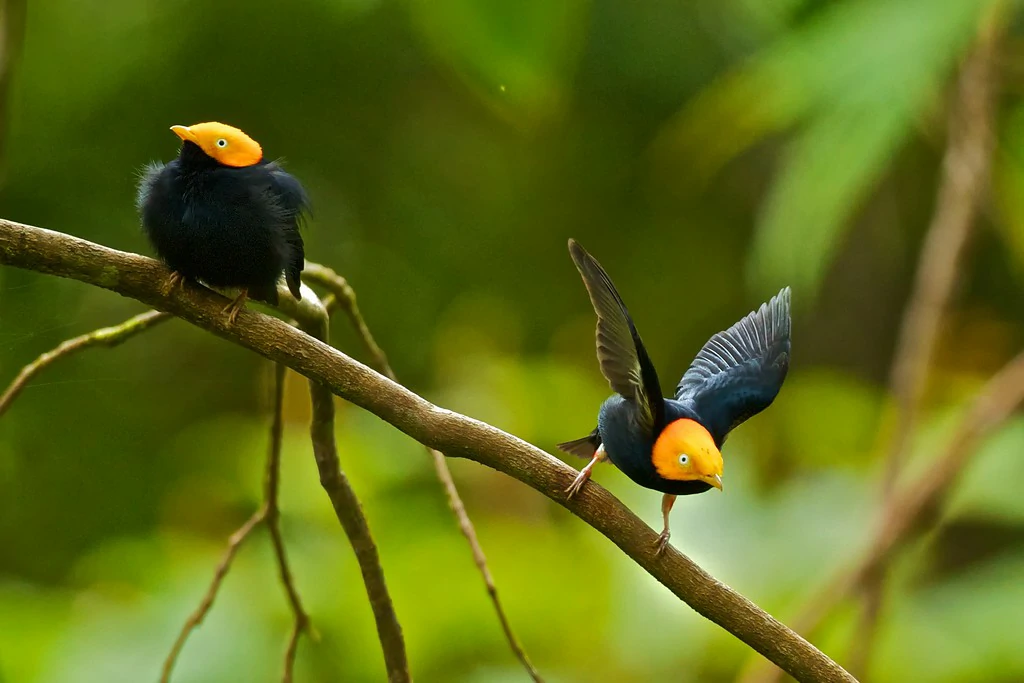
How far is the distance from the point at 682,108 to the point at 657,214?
585mm

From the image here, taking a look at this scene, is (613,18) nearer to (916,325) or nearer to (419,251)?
(419,251)

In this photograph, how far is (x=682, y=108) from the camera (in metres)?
4.47

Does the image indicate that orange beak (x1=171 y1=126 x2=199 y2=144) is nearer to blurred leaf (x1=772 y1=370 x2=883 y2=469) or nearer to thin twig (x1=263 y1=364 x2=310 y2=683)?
thin twig (x1=263 y1=364 x2=310 y2=683)

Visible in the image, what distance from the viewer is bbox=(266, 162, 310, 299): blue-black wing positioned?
1.80 m

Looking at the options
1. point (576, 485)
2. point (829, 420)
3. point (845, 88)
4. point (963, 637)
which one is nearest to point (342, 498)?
point (576, 485)

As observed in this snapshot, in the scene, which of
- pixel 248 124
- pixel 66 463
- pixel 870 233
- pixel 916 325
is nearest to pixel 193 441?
pixel 66 463

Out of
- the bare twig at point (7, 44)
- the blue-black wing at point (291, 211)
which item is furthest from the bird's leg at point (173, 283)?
the bare twig at point (7, 44)

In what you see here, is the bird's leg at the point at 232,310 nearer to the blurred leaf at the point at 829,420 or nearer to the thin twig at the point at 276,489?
the thin twig at the point at 276,489

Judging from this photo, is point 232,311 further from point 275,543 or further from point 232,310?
point 275,543

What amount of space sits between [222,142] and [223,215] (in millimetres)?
133

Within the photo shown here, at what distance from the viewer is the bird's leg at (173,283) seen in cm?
148

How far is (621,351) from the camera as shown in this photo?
4.33 feet

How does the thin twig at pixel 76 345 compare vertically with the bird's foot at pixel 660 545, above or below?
below

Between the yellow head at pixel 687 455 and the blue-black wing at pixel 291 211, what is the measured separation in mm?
703
